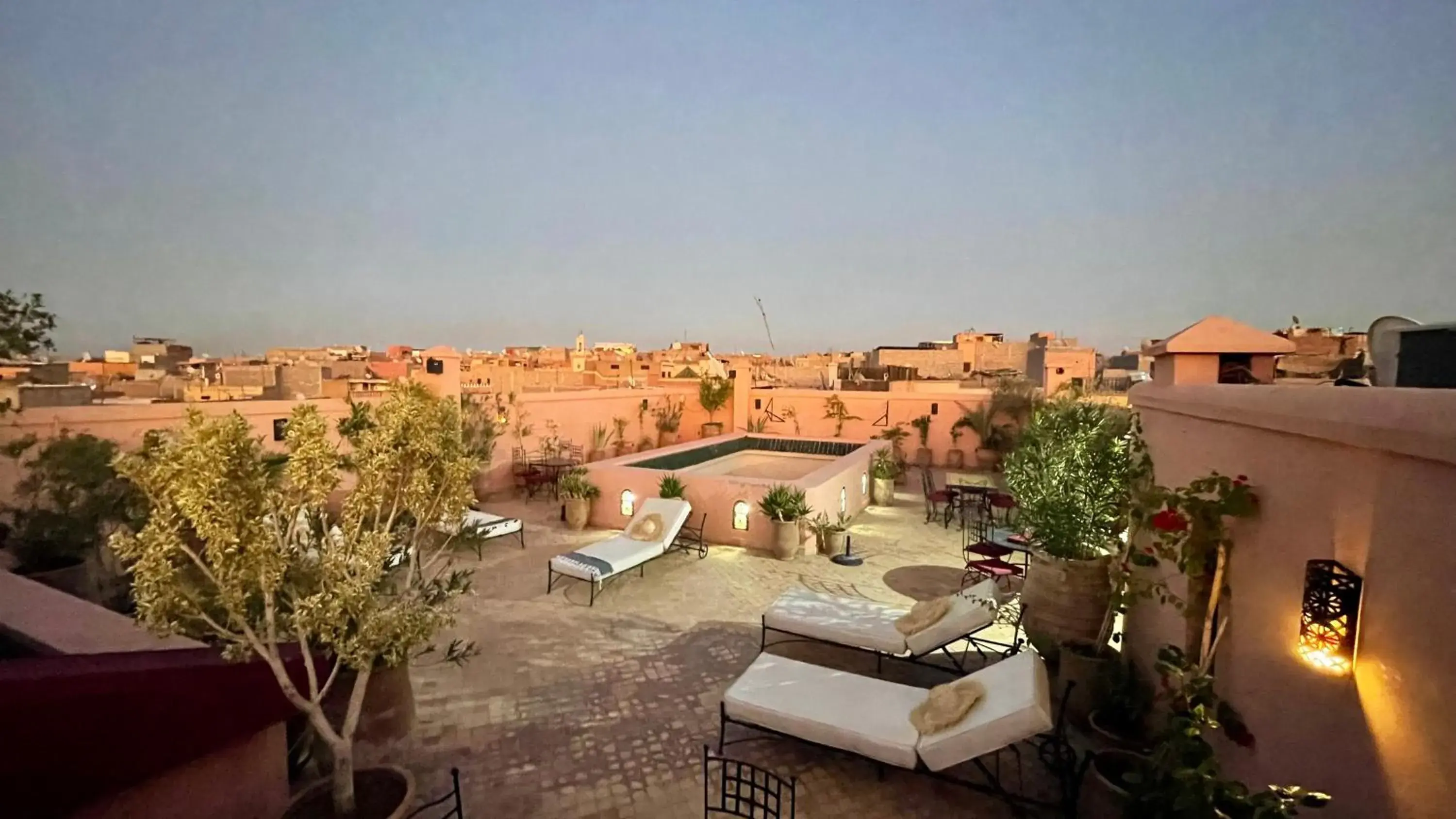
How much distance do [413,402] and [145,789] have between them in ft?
6.91

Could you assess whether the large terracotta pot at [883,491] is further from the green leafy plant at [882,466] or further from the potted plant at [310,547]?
the potted plant at [310,547]

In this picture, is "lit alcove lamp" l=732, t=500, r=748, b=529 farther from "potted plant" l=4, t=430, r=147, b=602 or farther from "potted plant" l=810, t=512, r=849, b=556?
"potted plant" l=4, t=430, r=147, b=602

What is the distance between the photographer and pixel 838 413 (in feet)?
57.9

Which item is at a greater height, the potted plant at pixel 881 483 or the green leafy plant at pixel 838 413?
the green leafy plant at pixel 838 413

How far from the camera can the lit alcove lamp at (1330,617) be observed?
90.5 inches

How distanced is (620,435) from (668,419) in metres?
1.87

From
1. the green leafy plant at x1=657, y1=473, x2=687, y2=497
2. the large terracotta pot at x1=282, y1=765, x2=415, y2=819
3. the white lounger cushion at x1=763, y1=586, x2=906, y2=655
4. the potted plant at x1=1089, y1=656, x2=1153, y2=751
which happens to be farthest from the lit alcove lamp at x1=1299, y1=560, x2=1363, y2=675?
the green leafy plant at x1=657, y1=473, x2=687, y2=497

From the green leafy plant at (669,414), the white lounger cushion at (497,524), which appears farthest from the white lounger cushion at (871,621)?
the green leafy plant at (669,414)

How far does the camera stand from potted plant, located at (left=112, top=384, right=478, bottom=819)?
9.04 ft

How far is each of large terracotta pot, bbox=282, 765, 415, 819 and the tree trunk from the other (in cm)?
4

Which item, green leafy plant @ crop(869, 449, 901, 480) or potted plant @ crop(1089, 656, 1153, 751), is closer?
potted plant @ crop(1089, 656, 1153, 751)

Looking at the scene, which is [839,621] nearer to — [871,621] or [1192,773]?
[871,621]

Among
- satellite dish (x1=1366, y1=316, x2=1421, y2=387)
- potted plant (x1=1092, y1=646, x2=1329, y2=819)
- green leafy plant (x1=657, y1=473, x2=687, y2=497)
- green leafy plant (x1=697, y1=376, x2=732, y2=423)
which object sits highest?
satellite dish (x1=1366, y1=316, x2=1421, y2=387)

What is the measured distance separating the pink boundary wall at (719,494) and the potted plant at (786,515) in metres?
0.17
